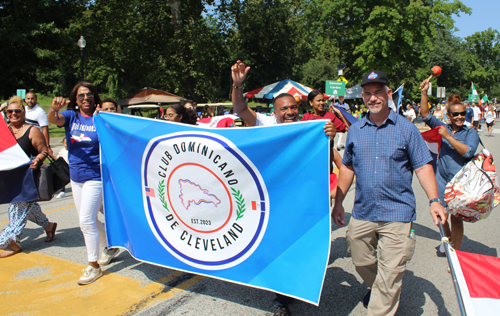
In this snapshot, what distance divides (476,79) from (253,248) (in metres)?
82.2

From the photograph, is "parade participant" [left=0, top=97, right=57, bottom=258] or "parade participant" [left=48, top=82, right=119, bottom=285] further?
"parade participant" [left=0, top=97, right=57, bottom=258]

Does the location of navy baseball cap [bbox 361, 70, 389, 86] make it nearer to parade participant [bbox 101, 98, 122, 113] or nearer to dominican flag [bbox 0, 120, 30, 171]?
parade participant [bbox 101, 98, 122, 113]

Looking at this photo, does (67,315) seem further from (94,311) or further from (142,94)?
(142,94)

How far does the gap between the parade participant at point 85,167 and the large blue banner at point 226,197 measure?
171 millimetres

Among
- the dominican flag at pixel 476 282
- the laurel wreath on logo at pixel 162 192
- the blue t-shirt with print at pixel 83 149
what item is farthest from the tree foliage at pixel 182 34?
the dominican flag at pixel 476 282

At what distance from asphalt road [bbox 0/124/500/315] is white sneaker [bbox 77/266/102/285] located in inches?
2.3

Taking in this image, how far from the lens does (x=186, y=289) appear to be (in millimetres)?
3709

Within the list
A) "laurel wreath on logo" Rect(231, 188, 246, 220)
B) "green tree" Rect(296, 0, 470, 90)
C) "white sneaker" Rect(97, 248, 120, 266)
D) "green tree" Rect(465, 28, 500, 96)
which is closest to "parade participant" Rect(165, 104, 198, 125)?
"laurel wreath on logo" Rect(231, 188, 246, 220)

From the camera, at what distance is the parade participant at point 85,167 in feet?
12.7

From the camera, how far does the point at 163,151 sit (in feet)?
11.3

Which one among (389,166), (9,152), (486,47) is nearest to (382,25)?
(9,152)

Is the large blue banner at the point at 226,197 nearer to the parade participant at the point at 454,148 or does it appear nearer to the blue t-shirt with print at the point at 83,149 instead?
the blue t-shirt with print at the point at 83,149

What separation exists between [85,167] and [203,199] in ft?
4.70

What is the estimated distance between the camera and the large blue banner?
2.88 m
